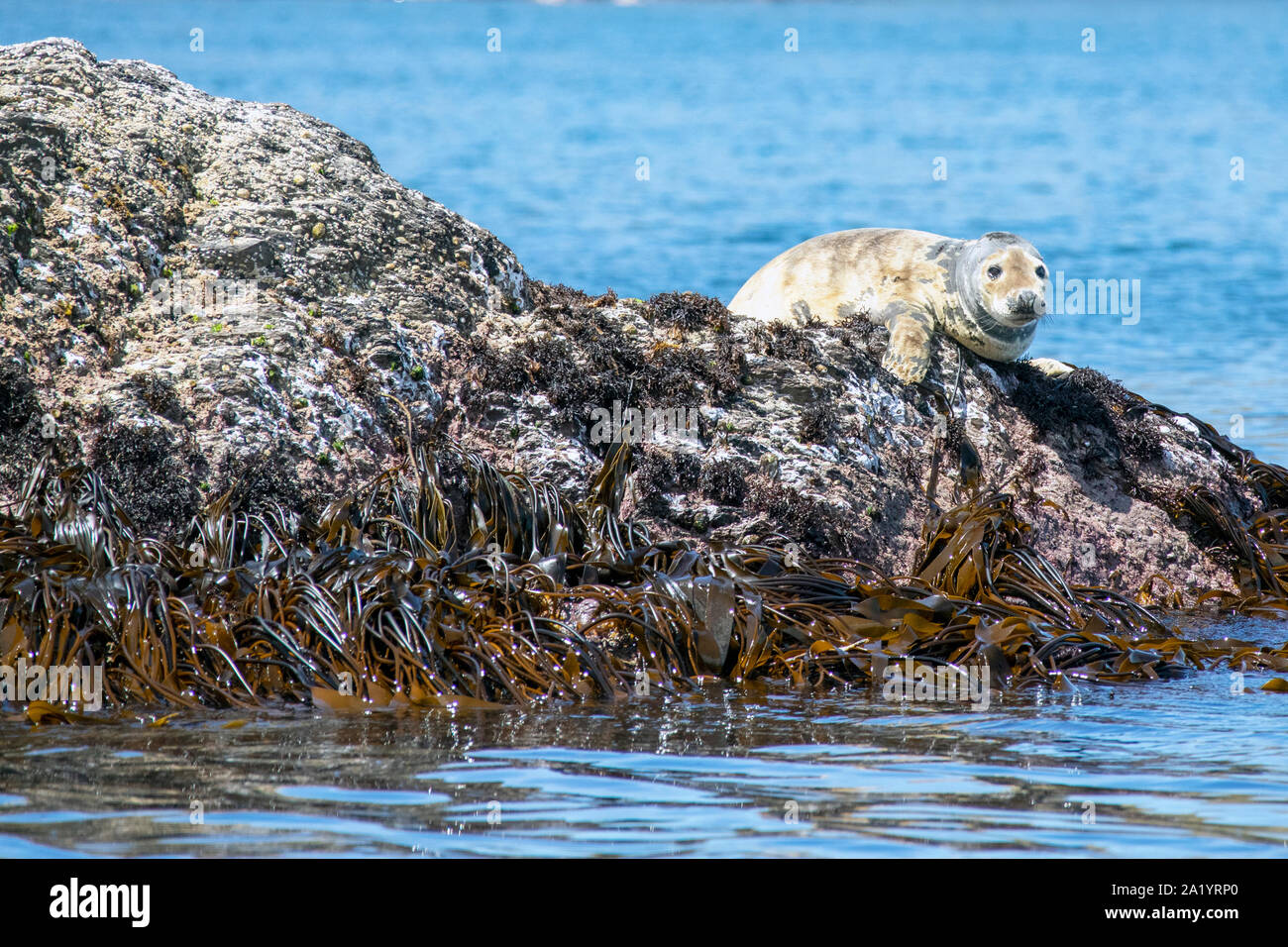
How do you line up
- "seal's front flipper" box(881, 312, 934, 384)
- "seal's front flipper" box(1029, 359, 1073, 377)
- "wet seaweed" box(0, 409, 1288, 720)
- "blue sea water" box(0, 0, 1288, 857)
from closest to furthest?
"blue sea water" box(0, 0, 1288, 857) → "wet seaweed" box(0, 409, 1288, 720) → "seal's front flipper" box(881, 312, 934, 384) → "seal's front flipper" box(1029, 359, 1073, 377)

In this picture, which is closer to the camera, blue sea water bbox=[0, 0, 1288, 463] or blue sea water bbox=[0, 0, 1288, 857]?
blue sea water bbox=[0, 0, 1288, 857]

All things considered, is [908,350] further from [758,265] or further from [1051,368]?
[758,265]

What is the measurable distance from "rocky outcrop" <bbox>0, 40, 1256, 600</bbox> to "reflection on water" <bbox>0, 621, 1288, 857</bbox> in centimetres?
159

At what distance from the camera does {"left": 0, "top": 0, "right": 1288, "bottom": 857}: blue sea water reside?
3586 mm

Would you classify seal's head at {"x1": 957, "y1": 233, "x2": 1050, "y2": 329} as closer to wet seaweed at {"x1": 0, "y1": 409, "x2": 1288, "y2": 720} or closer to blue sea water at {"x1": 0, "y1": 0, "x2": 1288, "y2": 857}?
wet seaweed at {"x1": 0, "y1": 409, "x2": 1288, "y2": 720}

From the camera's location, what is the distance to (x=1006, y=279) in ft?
22.9

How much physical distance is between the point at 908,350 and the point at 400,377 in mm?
2394

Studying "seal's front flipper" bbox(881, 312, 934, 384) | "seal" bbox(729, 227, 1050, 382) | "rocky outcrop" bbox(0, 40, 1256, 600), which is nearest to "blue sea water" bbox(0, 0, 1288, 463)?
"seal" bbox(729, 227, 1050, 382)

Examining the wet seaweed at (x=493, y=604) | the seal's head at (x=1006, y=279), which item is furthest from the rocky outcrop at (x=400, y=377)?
the seal's head at (x=1006, y=279)

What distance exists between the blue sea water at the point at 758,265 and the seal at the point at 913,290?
190 cm

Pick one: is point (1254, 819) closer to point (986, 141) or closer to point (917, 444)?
point (917, 444)

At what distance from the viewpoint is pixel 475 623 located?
16.6 ft

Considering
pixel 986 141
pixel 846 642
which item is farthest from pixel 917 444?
pixel 986 141

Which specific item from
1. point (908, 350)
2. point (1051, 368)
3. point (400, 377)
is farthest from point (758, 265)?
point (400, 377)
